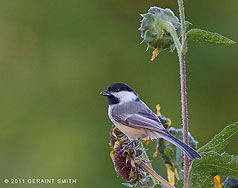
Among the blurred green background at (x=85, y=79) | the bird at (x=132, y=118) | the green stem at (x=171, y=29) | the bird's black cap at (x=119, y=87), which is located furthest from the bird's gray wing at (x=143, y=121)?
the blurred green background at (x=85, y=79)

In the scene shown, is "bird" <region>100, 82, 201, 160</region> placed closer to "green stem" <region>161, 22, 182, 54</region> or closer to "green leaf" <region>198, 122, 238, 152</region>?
"green leaf" <region>198, 122, 238, 152</region>

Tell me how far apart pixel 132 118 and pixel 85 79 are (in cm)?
176

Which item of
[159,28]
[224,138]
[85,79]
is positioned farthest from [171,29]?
[85,79]

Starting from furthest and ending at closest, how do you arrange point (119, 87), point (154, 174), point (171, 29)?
1. point (119, 87)
2. point (171, 29)
3. point (154, 174)

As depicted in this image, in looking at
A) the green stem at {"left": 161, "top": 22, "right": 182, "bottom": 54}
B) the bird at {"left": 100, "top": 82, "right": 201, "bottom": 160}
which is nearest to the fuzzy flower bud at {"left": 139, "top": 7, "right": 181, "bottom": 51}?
the green stem at {"left": 161, "top": 22, "right": 182, "bottom": 54}

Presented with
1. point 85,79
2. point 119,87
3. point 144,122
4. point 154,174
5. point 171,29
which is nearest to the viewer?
point 154,174

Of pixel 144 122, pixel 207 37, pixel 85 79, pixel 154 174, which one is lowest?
pixel 154 174

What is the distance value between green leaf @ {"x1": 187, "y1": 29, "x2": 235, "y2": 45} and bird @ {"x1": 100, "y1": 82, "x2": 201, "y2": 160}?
0.79ft

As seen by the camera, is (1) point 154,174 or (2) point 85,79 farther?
(2) point 85,79

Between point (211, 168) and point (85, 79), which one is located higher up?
point (85, 79)

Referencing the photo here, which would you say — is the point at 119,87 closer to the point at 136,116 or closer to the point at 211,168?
the point at 136,116

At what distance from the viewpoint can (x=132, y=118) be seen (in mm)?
1463

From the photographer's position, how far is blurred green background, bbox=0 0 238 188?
2881 millimetres

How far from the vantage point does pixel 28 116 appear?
318cm
